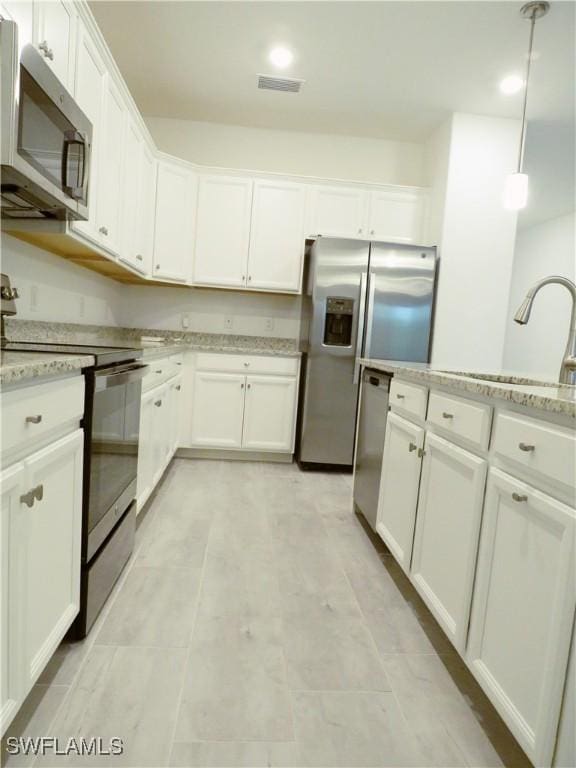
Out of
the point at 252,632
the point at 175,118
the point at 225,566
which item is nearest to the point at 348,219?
the point at 175,118

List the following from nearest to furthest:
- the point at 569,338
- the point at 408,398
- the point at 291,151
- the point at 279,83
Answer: the point at 569,338 < the point at 408,398 < the point at 279,83 < the point at 291,151

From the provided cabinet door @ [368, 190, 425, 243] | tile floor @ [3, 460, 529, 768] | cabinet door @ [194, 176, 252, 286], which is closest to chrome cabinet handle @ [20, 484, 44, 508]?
tile floor @ [3, 460, 529, 768]

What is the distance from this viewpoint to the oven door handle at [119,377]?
1.46 metres

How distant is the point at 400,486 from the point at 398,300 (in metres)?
1.96

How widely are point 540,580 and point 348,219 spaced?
3349 millimetres

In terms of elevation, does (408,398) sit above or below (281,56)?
below

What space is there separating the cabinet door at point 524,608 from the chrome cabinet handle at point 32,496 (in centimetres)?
111

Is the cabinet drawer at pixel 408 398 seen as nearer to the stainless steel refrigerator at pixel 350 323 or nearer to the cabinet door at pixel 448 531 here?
the cabinet door at pixel 448 531

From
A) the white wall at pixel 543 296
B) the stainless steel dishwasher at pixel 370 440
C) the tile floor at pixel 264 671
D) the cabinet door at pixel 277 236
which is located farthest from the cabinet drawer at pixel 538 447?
the white wall at pixel 543 296

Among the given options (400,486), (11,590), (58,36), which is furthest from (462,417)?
(58,36)

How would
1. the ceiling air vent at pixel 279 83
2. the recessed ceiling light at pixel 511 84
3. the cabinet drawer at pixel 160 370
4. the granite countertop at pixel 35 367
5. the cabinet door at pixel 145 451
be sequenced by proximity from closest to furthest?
the granite countertop at pixel 35 367 → the cabinet door at pixel 145 451 → the cabinet drawer at pixel 160 370 → the recessed ceiling light at pixel 511 84 → the ceiling air vent at pixel 279 83

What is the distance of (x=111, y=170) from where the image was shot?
2.48 m

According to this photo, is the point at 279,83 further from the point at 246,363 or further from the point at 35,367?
the point at 35,367

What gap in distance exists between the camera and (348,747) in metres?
1.16
